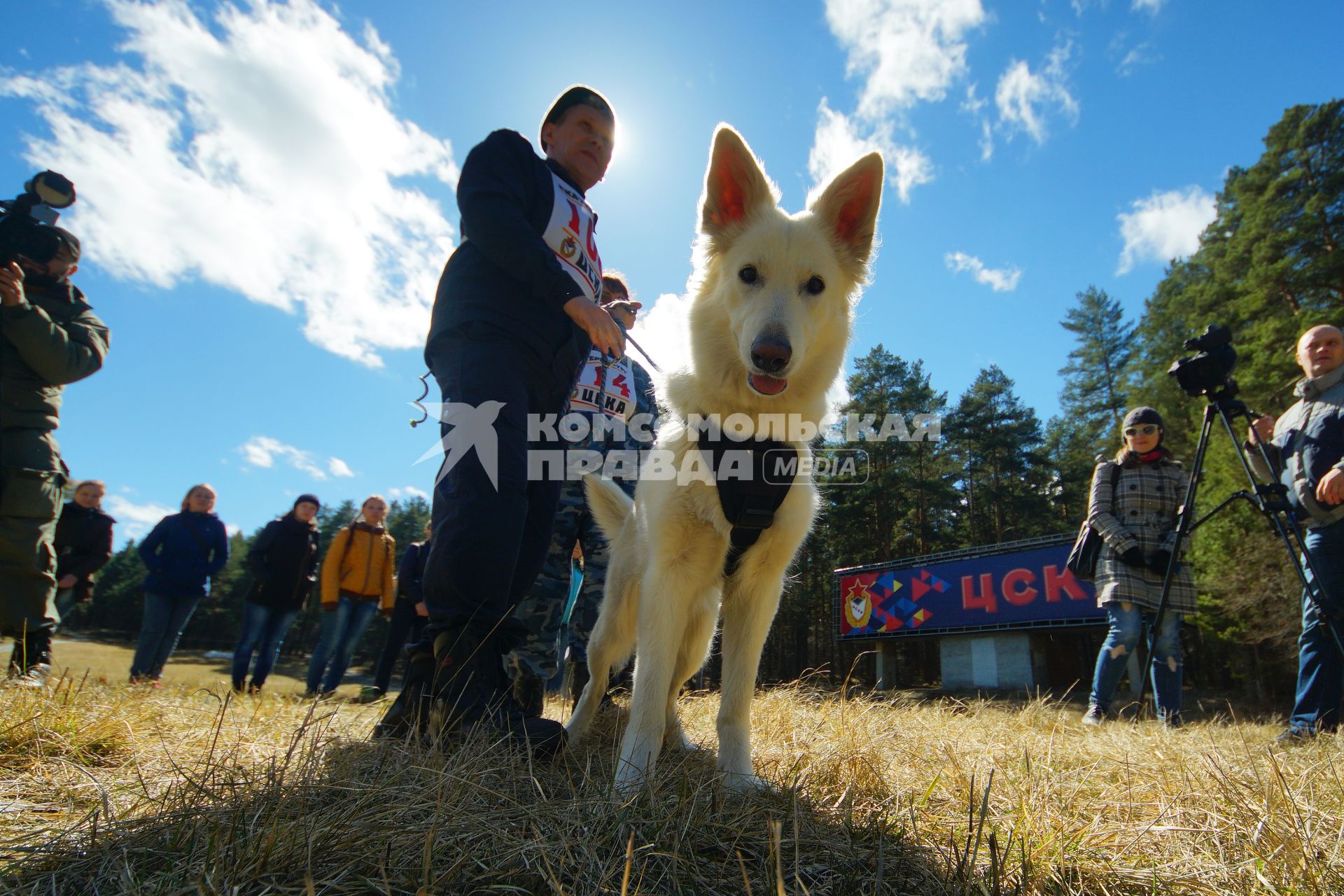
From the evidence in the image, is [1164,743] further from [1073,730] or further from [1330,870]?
[1330,870]

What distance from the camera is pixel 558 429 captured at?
3.13m

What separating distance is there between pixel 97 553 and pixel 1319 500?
10.3 m

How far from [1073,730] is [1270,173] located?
29580 millimetres

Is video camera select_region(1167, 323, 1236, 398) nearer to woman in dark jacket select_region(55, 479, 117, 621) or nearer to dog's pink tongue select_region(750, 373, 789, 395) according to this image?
dog's pink tongue select_region(750, 373, 789, 395)

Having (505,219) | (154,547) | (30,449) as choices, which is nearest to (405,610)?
(154,547)

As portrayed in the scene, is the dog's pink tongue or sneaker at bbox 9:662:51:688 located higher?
the dog's pink tongue

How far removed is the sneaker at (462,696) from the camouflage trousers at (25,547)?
2.57m

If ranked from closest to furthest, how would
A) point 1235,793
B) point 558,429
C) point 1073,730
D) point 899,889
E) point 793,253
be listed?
point 899,889, point 1235,793, point 793,253, point 558,429, point 1073,730

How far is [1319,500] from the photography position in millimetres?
4066

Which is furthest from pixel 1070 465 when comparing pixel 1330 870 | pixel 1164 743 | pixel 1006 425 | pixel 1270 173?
pixel 1330 870

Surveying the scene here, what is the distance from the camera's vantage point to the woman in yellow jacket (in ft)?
26.7

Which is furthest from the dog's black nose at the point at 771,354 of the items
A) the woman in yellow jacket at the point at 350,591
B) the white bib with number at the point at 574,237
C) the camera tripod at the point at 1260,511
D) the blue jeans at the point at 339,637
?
the blue jeans at the point at 339,637

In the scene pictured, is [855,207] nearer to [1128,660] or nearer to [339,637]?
[1128,660]

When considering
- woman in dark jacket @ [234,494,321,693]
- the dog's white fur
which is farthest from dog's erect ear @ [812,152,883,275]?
woman in dark jacket @ [234,494,321,693]
